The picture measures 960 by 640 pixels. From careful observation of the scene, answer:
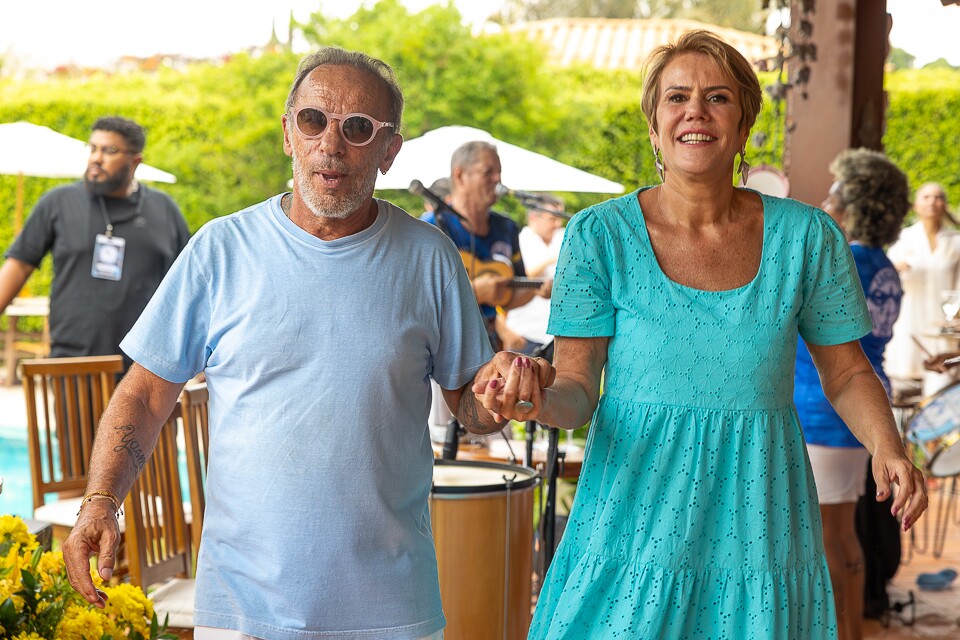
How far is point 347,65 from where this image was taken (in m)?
2.06

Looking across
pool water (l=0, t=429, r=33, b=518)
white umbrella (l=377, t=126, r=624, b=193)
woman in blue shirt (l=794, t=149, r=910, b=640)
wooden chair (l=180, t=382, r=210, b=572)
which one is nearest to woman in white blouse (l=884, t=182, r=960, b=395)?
white umbrella (l=377, t=126, r=624, b=193)

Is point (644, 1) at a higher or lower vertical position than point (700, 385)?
higher

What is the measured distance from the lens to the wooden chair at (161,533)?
3.58 metres

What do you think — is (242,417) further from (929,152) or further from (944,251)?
(929,152)

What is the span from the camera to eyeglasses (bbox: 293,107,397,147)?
201cm

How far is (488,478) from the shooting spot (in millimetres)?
3432

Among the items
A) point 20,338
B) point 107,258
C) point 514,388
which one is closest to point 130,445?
point 514,388

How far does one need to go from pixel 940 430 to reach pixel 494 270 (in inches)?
80.6

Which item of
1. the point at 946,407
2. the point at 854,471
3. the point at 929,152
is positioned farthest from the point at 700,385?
the point at 929,152

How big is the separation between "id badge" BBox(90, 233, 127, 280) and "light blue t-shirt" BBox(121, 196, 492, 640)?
3.60 m

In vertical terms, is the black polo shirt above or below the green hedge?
below

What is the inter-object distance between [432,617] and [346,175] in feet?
2.61

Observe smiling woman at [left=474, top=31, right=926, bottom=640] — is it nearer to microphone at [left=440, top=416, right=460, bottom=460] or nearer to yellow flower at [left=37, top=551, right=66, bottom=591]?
yellow flower at [left=37, top=551, right=66, bottom=591]

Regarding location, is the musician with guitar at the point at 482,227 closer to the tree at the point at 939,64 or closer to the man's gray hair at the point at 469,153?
the man's gray hair at the point at 469,153
